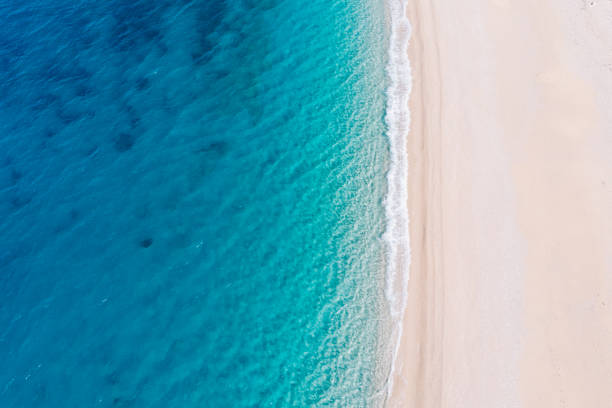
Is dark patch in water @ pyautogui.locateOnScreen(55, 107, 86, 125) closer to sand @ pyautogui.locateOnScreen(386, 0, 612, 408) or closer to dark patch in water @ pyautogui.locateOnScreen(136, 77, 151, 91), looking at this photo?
dark patch in water @ pyautogui.locateOnScreen(136, 77, 151, 91)

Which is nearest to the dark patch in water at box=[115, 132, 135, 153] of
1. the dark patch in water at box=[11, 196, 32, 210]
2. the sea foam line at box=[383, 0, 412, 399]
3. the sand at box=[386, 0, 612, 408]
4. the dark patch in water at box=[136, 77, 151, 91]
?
the dark patch in water at box=[136, 77, 151, 91]

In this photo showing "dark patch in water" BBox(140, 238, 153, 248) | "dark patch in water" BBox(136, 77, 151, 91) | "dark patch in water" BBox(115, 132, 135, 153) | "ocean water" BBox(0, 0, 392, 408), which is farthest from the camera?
"dark patch in water" BBox(136, 77, 151, 91)

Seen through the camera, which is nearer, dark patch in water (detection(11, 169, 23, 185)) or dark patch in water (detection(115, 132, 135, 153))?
dark patch in water (detection(11, 169, 23, 185))

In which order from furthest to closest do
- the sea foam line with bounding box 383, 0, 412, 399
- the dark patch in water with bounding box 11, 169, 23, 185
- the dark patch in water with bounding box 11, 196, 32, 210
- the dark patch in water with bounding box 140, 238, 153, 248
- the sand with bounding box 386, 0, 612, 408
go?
the dark patch in water with bounding box 11, 169, 23, 185, the dark patch in water with bounding box 11, 196, 32, 210, the dark patch in water with bounding box 140, 238, 153, 248, the sea foam line with bounding box 383, 0, 412, 399, the sand with bounding box 386, 0, 612, 408

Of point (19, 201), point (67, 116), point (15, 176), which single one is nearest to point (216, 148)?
point (67, 116)

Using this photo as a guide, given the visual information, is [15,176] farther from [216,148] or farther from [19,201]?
[216,148]

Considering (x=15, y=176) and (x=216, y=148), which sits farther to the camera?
(x=216, y=148)
